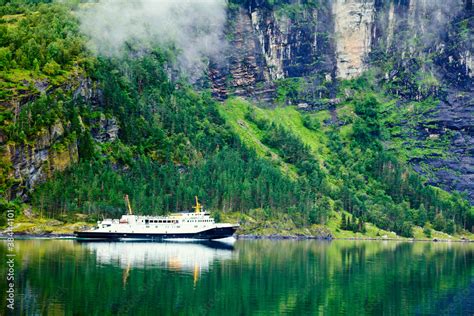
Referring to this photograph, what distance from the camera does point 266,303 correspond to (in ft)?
340

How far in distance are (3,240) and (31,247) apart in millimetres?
28474

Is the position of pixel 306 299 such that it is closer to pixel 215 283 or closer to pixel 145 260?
pixel 215 283

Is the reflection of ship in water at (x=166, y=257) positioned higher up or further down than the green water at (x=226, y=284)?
higher up

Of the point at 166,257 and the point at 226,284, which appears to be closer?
the point at 226,284

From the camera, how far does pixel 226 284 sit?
11919 centimetres

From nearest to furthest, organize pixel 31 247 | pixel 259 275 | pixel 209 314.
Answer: pixel 209 314 < pixel 259 275 < pixel 31 247

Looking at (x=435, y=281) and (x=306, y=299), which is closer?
(x=306, y=299)

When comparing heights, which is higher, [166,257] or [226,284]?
[166,257]

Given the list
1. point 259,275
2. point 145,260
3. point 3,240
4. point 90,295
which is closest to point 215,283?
point 259,275

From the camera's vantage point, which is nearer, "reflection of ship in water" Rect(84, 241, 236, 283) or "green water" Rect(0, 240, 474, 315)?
"green water" Rect(0, 240, 474, 315)

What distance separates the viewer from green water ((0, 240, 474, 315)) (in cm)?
9731

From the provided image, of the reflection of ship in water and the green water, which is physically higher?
the reflection of ship in water

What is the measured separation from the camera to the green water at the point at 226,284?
9731 centimetres

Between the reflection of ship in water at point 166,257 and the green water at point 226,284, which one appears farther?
the reflection of ship in water at point 166,257
